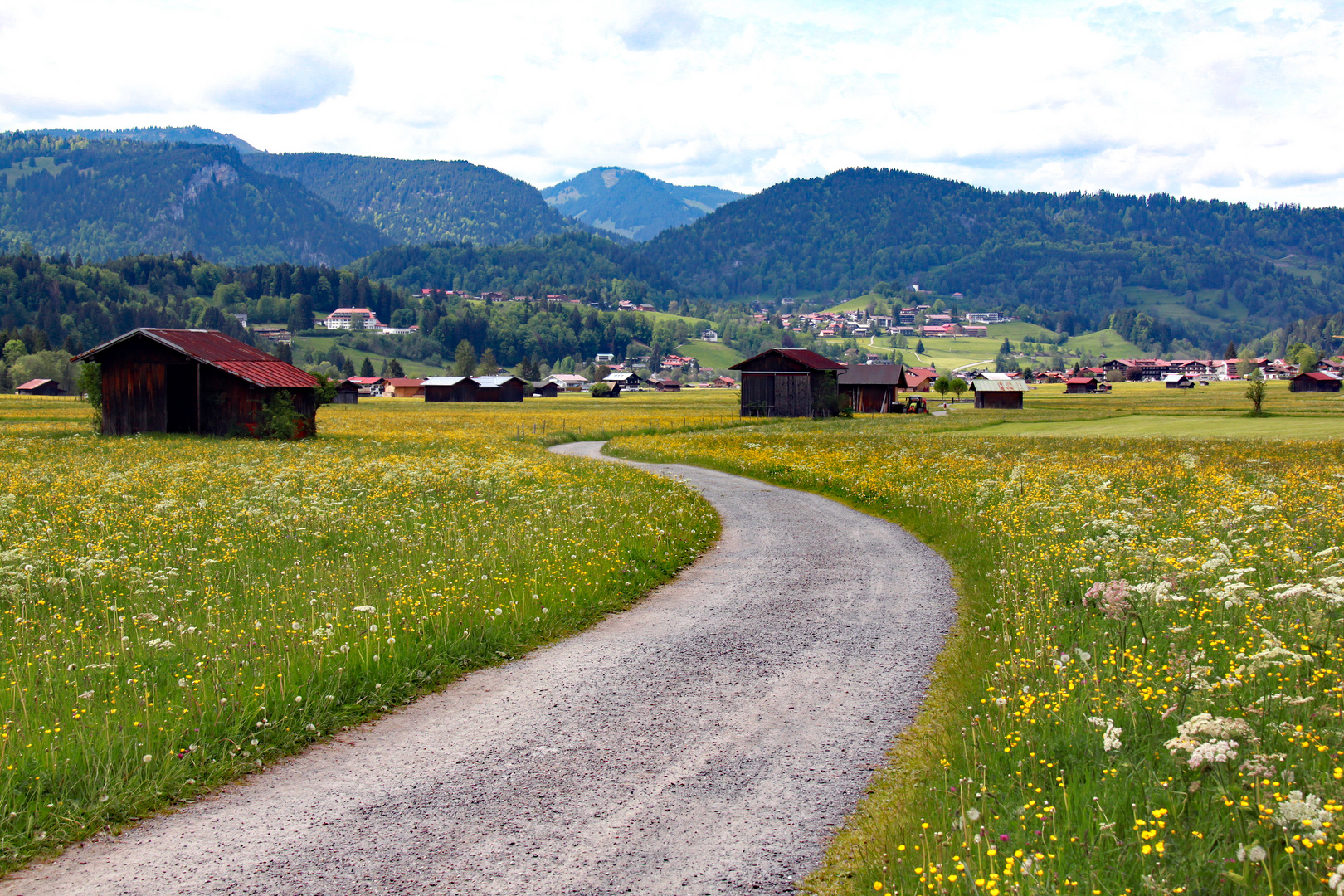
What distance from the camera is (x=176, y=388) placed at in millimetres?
50531

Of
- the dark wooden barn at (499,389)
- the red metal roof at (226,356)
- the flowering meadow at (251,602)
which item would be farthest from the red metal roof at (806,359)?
the dark wooden barn at (499,389)

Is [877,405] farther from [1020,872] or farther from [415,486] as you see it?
[1020,872]

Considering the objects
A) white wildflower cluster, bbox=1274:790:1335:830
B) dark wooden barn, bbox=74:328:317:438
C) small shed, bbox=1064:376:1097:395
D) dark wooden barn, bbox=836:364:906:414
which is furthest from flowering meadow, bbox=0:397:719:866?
small shed, bbox=1064:376:1097:395

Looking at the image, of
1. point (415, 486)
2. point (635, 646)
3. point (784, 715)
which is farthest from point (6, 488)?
point (784, 715)

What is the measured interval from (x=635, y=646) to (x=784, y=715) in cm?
297

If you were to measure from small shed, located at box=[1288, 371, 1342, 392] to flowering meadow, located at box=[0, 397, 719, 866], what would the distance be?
150 metres

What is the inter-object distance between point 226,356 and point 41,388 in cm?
12536

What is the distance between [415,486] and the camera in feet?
82.0

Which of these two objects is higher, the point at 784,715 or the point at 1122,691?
the point at 1122,691

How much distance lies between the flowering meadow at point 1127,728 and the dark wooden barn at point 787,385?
226ft

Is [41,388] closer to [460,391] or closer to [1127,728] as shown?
[460,391]

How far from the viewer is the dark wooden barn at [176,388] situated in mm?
49625

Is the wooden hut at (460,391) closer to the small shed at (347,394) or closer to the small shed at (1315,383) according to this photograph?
the small shed at (347,394)

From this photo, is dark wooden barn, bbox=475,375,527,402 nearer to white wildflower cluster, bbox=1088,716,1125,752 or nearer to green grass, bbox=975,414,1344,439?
green grass, bbox=975,414,1344,439
